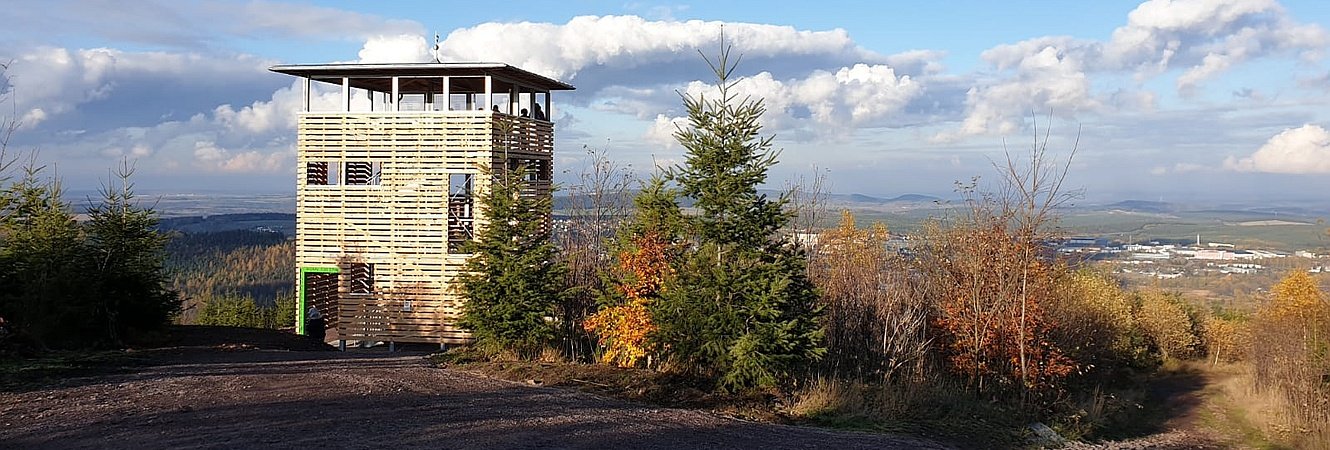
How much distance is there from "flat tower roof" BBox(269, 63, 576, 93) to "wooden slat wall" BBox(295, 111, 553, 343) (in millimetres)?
844

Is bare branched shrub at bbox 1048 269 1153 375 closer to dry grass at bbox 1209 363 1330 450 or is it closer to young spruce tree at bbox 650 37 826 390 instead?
dry grass at bbox 1209 363 1330 450

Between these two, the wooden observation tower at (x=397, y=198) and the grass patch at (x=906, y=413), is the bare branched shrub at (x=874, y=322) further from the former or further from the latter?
the wooden observation tower at (x=397, y=198)

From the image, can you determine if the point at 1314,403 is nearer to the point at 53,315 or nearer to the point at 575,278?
the point at 575,278

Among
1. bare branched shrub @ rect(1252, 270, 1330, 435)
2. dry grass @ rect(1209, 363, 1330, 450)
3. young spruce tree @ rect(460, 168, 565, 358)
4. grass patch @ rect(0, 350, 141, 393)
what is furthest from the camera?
bare branched shrub @ rect(1252, 270, 1330, 435)

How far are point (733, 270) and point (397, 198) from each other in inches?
328

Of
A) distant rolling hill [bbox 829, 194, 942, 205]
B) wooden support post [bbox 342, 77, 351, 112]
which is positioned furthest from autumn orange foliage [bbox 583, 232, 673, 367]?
distant rolling hill [bbox 829, 194, 942, 205]

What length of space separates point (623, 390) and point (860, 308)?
17.2 feet

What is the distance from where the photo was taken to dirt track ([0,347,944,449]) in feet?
28.9

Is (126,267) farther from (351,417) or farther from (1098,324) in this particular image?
(1098,324)

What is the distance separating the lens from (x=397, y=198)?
1841cm

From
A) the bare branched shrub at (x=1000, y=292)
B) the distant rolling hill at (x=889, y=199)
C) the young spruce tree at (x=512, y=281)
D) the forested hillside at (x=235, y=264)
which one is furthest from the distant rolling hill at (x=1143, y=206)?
the young spruce tree at (x=512, y=281)

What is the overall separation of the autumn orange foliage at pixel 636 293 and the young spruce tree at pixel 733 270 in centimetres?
52

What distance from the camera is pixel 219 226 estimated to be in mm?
77938

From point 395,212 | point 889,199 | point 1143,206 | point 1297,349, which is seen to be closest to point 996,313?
point 395,212
